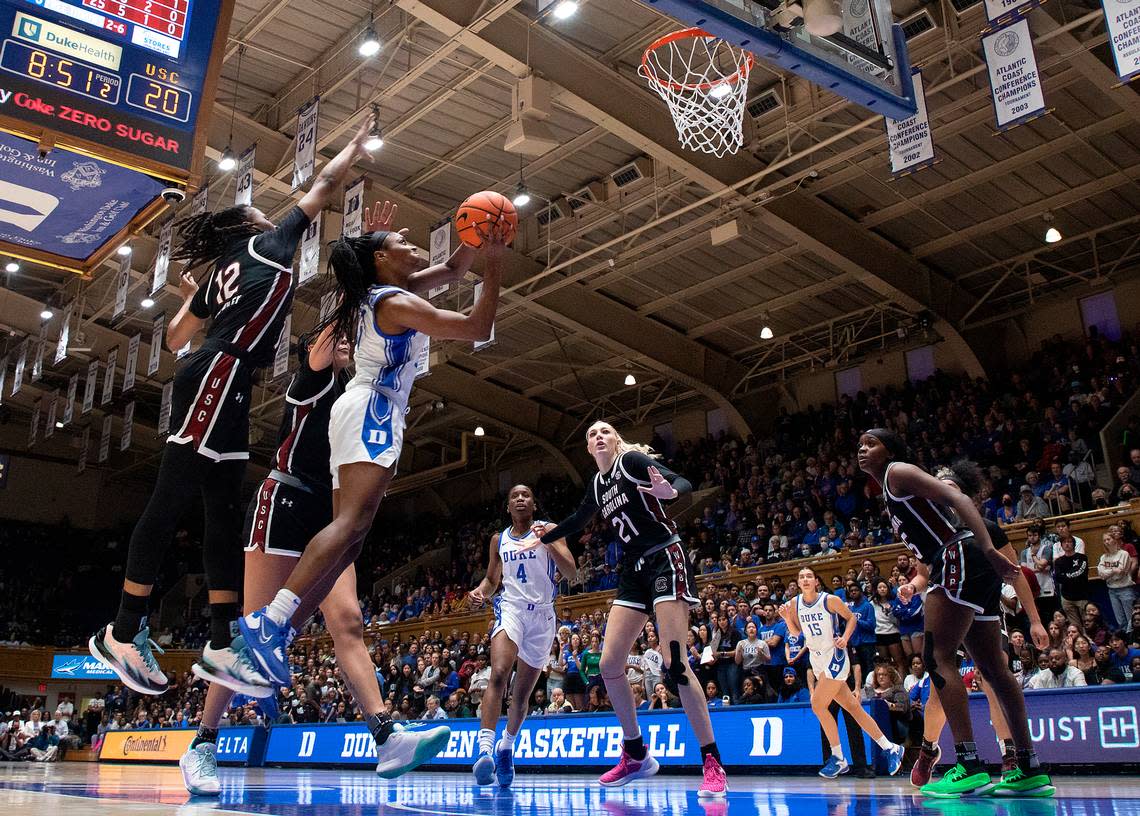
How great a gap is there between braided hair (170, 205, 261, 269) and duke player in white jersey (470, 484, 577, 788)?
2.69 metres

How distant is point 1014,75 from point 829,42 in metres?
4.72

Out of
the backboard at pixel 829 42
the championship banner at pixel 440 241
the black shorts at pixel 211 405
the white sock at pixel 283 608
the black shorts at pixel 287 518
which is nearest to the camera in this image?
the white sock at pixel 283 608

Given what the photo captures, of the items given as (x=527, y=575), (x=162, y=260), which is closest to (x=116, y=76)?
(x=527, y=575)

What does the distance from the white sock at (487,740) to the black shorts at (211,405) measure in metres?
2.99

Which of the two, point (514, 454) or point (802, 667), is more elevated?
point (514, 454)

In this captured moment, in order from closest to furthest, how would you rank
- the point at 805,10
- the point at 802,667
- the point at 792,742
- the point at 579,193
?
the point at 805,10
the point at 792,742
the point at 802,667
the point at 579,193

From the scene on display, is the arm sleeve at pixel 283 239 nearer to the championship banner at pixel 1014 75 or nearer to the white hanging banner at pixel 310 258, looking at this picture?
the championship banner at pixel 1014 75

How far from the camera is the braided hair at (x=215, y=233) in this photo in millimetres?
4875

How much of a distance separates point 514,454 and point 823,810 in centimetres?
2970

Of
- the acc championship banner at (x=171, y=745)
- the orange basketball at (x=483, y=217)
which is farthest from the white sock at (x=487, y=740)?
the acc championship banner at (x=171, y=745)

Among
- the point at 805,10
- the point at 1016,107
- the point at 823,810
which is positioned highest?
the point at 1016,107

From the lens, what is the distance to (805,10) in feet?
24.0

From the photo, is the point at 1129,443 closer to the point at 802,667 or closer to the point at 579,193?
the point at 802,667

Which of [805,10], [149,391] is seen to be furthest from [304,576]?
[149,391]
